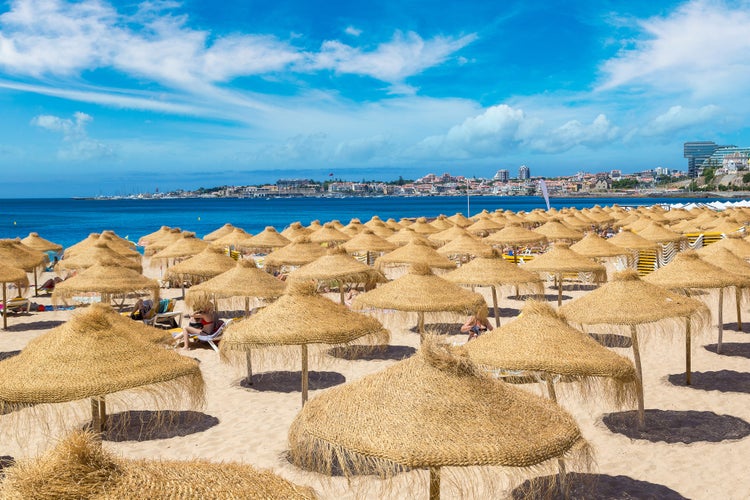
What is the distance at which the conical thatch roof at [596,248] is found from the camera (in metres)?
14.8

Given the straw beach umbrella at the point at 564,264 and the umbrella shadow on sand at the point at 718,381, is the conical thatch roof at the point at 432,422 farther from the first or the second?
the straw beach umbrella at the point at 564,264

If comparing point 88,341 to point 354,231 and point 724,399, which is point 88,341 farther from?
point 354,231

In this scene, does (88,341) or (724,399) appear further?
(724,399)

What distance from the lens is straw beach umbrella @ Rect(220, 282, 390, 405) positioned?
6598mm

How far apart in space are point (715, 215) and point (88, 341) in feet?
89.2

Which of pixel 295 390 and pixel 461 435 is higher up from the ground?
pixel 461 435

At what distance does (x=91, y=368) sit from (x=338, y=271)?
20.8ft

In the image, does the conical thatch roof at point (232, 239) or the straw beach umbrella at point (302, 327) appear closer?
the straw beach umbrella at point (302, 327)

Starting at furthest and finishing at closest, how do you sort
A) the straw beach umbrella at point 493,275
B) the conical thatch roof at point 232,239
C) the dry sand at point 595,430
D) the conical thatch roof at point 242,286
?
the conical thatch roof at point 232,239, the straw beach umbrella at point 493,275, the conical thatch roof at point 242,286, the dry sand at point 595,430

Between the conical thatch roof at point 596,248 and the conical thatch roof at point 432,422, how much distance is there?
445 inches

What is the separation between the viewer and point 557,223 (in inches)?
800

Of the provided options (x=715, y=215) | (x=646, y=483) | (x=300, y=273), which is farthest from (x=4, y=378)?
(x=715, y=215)


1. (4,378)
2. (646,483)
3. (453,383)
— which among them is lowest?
(646,483)

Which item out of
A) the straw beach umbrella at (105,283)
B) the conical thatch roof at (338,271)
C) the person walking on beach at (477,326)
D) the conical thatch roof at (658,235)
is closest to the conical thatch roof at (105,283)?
the straw beach umbrella at (105,283)
